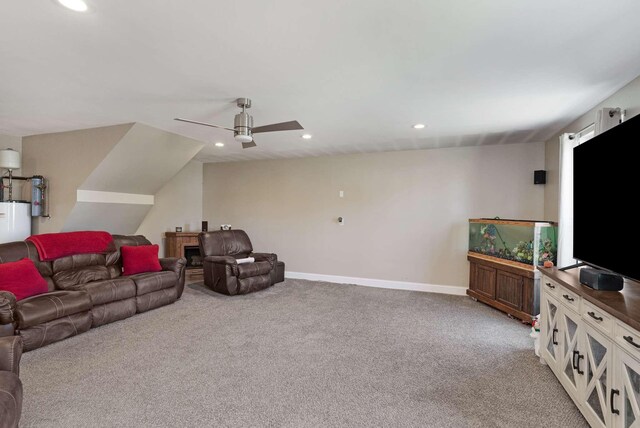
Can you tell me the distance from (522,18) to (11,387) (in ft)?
11.1

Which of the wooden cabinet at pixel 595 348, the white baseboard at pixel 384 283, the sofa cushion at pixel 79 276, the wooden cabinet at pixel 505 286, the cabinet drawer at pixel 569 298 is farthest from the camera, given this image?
the white baseboard at pixel 384 283

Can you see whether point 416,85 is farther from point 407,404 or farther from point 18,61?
point 18,61

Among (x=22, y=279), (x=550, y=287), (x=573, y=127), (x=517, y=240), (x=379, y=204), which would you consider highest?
(x=573, y=127)

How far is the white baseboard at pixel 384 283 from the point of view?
514cm

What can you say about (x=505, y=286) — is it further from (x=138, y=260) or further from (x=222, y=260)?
(x=138, y=260)

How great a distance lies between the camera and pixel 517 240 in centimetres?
399

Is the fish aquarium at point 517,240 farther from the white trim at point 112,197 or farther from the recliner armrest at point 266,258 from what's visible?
the white trim at point 112,197

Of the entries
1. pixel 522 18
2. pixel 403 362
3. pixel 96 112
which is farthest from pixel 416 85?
pixel 96 112

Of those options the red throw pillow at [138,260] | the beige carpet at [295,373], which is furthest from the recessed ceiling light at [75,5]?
the red throw pillow at [138,260]

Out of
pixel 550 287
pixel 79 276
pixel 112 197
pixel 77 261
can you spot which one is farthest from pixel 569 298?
pixel 112 197

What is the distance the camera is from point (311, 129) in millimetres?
4223

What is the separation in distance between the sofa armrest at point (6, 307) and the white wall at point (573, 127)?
5.43 meters

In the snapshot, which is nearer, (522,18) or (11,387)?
(11,387)

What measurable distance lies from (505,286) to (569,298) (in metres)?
1.95
